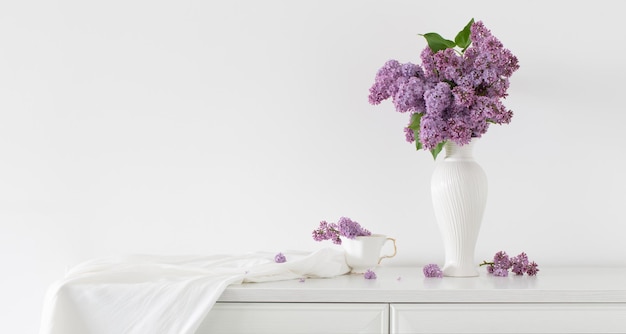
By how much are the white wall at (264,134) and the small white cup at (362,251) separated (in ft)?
0.79

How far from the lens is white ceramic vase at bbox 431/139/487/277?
1684mm

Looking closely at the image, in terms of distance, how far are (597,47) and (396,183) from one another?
2.34 feet

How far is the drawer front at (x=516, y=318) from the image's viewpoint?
4.81 feet

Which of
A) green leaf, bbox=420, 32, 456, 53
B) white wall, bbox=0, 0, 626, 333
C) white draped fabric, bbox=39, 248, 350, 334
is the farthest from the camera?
white wall, bbox=0, 0, 626, 333

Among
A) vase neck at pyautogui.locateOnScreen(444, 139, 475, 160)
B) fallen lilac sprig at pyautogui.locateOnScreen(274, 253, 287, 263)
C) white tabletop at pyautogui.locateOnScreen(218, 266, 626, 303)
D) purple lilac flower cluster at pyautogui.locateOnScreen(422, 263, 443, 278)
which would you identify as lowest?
white tabletop at pyautogui.locateOnScreen(218, 266, 626, 303)

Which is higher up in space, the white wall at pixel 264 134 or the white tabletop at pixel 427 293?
the white wall at pixel 264 134

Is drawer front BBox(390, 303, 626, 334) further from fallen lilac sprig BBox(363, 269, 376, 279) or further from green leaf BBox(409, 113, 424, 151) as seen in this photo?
green leaf BBox(409, 113, 424, 151)

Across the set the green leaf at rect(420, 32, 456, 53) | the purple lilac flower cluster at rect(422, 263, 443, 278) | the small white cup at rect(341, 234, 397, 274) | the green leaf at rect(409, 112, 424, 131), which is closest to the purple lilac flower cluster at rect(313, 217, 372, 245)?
the small white cup at rect(341, 234, 397, 274)

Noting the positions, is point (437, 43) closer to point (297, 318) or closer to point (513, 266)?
point (513, 266)

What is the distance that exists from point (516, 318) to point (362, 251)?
428mm

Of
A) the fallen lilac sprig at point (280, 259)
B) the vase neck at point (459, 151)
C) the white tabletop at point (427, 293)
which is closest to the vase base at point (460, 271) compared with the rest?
the white tabletop at point (427, 293)

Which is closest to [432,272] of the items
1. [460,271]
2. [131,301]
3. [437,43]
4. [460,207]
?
[460,271]

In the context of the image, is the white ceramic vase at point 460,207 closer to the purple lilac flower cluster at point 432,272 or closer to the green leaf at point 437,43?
the purple lilac flower cluster at point 432,272

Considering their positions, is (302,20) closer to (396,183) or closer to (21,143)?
(396,183)
